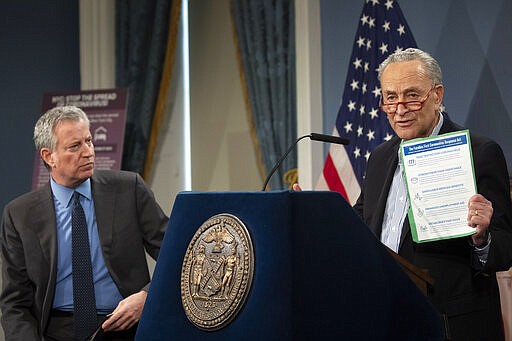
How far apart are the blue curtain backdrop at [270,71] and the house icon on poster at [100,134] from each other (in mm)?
1125

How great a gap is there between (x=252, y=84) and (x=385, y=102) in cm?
353

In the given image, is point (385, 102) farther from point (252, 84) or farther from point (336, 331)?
point (252, 84)

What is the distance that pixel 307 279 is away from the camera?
6.09 feet

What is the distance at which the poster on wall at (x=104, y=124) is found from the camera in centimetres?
632

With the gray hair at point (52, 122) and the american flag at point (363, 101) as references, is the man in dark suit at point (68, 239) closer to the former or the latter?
the gray hair at point (52, 122)

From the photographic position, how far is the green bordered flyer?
2273mm

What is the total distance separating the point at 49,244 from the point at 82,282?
21 cm

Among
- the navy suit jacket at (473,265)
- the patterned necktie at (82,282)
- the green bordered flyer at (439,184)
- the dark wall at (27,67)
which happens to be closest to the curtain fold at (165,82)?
the dark wall at (27,67)

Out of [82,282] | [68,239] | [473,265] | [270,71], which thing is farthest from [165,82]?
[473,265]

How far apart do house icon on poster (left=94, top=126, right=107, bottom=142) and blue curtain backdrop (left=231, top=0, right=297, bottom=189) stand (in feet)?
3.69

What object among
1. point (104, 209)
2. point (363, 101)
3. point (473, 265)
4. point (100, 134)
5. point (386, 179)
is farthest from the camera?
point (100, 134)

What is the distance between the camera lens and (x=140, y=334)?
6.86 feet

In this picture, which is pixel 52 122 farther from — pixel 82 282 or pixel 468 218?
pixel 468 218

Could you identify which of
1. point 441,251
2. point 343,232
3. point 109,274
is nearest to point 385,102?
point 441,251
